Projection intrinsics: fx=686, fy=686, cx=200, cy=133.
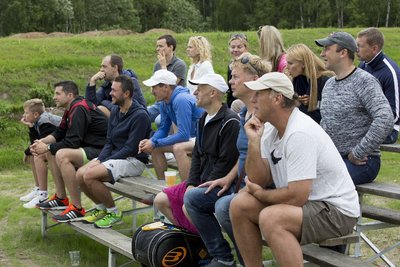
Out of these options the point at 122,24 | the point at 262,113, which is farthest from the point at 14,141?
the point at 122,24

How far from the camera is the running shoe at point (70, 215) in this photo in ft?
22.9

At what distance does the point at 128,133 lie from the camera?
695 cm

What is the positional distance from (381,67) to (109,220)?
2.99 metres

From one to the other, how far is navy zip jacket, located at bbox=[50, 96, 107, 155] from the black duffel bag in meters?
2.24

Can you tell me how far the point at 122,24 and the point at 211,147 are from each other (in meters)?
59.7

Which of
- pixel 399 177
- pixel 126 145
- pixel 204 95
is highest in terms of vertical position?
pixel 204 95

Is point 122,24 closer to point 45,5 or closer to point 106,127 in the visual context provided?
Answer: point 45,5

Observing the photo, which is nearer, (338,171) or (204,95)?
(338,171)

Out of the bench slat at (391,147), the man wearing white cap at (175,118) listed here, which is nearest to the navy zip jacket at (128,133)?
the man wearing white cap at (175,118)

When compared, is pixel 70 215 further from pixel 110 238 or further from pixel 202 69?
pixel 202 69

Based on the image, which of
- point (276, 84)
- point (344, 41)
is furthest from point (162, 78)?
point (276, 84)

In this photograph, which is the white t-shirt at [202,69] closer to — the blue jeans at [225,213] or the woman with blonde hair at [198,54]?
the woman with blonde hair at [198,54]

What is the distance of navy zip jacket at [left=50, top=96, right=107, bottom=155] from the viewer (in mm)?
7367

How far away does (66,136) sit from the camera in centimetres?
739
